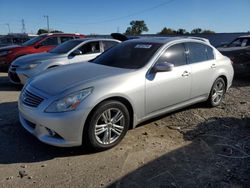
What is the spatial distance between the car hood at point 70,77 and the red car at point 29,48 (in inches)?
252

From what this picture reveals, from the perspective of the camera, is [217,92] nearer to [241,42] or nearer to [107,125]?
[107,125]

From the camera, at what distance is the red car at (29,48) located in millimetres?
10445

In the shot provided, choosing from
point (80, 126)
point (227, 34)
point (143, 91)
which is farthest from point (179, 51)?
point (227, 34)

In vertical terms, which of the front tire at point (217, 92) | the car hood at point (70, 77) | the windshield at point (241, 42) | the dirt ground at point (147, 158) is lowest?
the dirt ground at point (147, 158)

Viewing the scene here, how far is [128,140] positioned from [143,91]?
81cm

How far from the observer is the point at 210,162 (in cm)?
374

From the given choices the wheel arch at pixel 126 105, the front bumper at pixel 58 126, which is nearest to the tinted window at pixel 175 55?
the wheel arch at pixel 126 105

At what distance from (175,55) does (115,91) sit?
5.41 ft

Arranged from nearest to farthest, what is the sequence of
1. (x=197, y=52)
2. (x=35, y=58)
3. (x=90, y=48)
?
(x=197, y=52)
(x=35, y=58)
(x=90, y=48)

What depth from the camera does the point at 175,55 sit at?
5.04 m

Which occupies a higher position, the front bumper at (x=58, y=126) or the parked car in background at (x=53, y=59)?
the parked car in background at (x=53, y=59)

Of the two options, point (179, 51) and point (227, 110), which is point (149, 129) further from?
point (227, 110)

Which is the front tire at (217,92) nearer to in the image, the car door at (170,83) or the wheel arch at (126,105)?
the car door at (170,83)

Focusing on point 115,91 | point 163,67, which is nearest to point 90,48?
point 163,67
